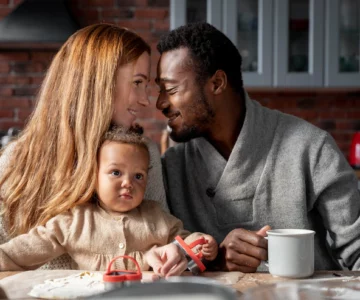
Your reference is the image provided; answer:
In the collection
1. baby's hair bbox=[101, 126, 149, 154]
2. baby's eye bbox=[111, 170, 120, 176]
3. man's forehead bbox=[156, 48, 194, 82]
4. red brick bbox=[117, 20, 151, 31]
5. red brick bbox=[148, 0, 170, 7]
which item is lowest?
baby's eye bbox=[111, 170, 120, 176]

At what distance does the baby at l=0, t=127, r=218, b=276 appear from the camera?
4.10ft

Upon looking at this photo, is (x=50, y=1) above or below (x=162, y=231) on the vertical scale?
above

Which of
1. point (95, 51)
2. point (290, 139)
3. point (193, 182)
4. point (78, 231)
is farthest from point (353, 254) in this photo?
point (95, 51)

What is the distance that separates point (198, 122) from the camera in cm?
172

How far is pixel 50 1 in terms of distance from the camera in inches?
138

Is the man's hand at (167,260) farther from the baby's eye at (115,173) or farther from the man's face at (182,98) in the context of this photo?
the man's face at (182,98)

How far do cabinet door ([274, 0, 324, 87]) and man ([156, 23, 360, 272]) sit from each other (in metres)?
1.77

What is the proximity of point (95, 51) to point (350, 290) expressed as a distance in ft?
3.05

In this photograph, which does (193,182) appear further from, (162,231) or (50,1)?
(50,1)

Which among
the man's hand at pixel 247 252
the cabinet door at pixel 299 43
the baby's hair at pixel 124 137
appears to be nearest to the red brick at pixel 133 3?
the cabinet door at pixel 299 43

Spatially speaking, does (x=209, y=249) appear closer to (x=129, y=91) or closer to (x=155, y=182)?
(x=155, y=182)

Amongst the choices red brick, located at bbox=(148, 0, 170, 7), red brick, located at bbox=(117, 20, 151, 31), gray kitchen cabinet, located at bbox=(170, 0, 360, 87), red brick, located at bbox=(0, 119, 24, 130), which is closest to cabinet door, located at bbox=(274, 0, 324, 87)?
gray kitchen cabinet, located at bbox=(170, 0, 360, 87)

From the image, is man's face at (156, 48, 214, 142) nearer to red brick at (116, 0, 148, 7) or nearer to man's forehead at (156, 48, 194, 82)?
man's forehead at (156, 48, 194, 82)

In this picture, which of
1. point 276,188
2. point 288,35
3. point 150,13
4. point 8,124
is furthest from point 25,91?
point 276,188
